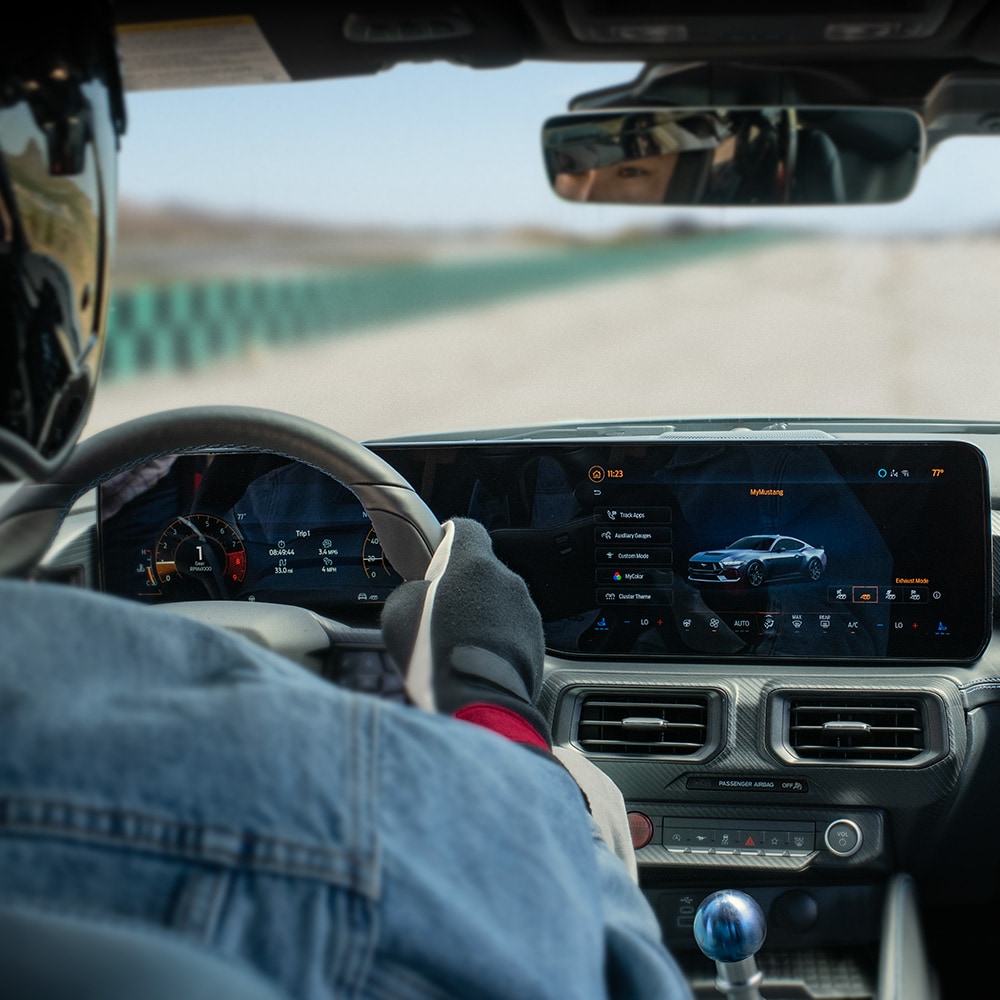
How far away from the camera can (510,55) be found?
2211 mm

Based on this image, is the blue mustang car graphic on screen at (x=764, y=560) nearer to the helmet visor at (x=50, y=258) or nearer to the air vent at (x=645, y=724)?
the air vent at (x=645, y=724)

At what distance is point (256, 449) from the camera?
164 centimetres

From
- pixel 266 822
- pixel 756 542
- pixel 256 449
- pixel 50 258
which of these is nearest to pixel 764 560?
pixel 756 542

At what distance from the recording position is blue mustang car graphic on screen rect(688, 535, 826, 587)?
257 cm

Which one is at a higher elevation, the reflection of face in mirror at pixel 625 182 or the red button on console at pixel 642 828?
the reflection of face in mirror at pixel 625 182

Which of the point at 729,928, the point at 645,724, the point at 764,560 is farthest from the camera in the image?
the point at 645,724

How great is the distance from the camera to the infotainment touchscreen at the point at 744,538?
2551 mm

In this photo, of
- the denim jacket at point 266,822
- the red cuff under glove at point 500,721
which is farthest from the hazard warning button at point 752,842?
the denim jacket at point 266,822

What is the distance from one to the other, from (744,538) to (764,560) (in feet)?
0.22

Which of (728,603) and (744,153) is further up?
(744,153)

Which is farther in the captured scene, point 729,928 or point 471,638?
point 729,928

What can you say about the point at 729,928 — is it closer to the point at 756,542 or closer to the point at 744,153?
the point at 756,542

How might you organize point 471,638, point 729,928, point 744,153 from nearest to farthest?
point 471,638 → point 729,928 → point 744,153

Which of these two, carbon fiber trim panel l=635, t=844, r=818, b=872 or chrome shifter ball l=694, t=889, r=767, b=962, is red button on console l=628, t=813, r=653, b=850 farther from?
chrome shifter ball l=694, t=889, r=767, b=962
